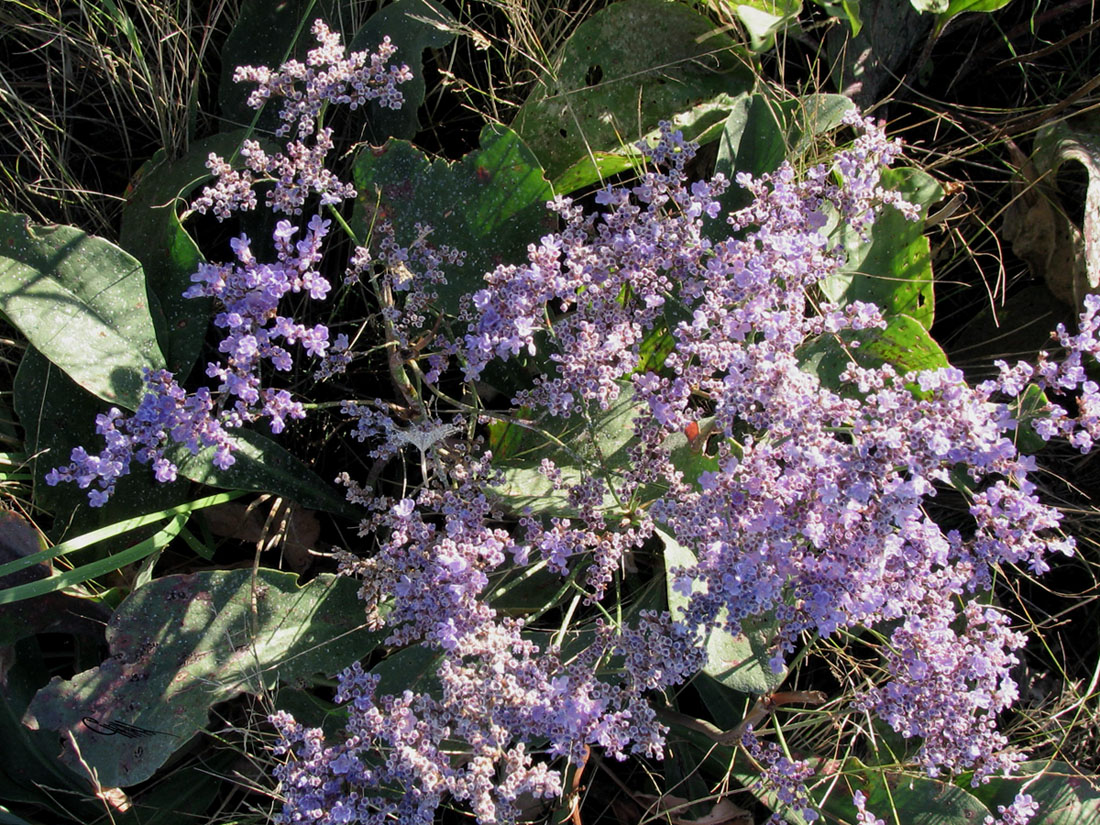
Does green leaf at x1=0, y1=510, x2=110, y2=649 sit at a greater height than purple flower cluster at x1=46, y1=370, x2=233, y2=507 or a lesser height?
lesser

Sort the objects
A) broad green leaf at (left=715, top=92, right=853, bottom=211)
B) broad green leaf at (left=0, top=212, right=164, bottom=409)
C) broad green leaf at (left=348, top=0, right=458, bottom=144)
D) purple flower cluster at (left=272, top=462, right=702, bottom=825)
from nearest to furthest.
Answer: purple flower cluster at (left=272, top=462, right=702, bottom=825) < broad green leaf at (left=0, top=212, right=164, bottom=409) < broad green leaf at (left=715, top=92, right=853, bottom=211) < broad green leaf at (left=348, top=0, right=458, bottom=144)

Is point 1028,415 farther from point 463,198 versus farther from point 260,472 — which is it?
point 260,472

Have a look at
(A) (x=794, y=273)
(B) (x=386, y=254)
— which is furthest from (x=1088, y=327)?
(B) (x=386, y=254)

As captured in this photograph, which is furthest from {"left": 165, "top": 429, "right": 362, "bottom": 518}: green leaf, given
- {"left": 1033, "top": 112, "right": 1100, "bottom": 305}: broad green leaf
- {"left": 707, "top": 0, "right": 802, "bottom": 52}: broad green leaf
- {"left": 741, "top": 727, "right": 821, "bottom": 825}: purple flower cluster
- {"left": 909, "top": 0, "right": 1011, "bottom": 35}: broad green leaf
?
{"left": 1033, "top": 112, "right": 1100, "bottom": 305}: broad green leaf

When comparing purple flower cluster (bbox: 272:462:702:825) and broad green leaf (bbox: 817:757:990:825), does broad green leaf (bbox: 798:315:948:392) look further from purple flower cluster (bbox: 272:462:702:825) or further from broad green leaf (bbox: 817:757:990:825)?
broad green leaf (bbox: 817:757:990:825)

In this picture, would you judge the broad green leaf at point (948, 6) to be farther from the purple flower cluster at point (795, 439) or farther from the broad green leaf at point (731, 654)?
the broad green leaf at point (731, 654)

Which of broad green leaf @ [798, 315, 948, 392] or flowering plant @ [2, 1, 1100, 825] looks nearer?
flowering plant @ [2, 1, 1100, 825]

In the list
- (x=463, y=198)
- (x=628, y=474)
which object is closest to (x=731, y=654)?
(x=628, y=474)

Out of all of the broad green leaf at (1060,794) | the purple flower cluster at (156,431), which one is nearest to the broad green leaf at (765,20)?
the purple flower cluster at (156,431)
